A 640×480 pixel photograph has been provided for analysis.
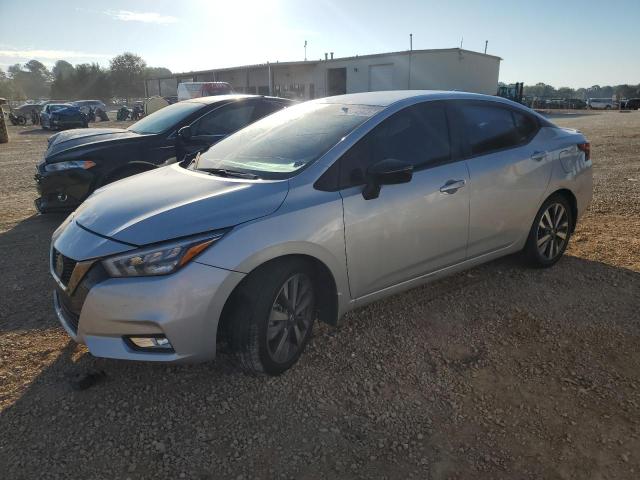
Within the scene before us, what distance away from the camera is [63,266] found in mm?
2805

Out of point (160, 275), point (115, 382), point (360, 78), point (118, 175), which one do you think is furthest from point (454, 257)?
point (360, 78)

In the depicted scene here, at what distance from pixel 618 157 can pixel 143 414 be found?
12.8 m

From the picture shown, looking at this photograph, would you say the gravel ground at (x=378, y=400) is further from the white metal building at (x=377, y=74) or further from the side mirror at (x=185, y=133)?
the white metal building at (x=377, y=74)

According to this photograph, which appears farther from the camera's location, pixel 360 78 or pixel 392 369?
pixel 360 78

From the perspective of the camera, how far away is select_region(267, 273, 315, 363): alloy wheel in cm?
286

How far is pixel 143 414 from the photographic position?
2664mm

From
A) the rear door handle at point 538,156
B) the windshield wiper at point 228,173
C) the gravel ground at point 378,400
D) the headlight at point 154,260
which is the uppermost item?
the rear door handle at point 538,156

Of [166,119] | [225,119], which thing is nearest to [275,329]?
[225,119]

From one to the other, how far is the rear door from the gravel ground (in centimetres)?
53

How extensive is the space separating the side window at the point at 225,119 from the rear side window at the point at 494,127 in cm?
367

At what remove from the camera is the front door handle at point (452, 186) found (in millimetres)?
3531

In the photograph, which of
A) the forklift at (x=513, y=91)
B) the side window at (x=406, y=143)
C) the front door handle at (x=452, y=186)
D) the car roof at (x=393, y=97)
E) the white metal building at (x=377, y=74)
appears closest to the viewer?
the side window at (x=406, y=143)

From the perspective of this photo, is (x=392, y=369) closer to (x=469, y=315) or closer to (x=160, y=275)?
(x=469, y=315)

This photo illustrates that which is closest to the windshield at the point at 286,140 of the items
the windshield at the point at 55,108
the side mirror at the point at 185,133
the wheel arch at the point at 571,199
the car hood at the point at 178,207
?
the car hood at the point at 178,207
